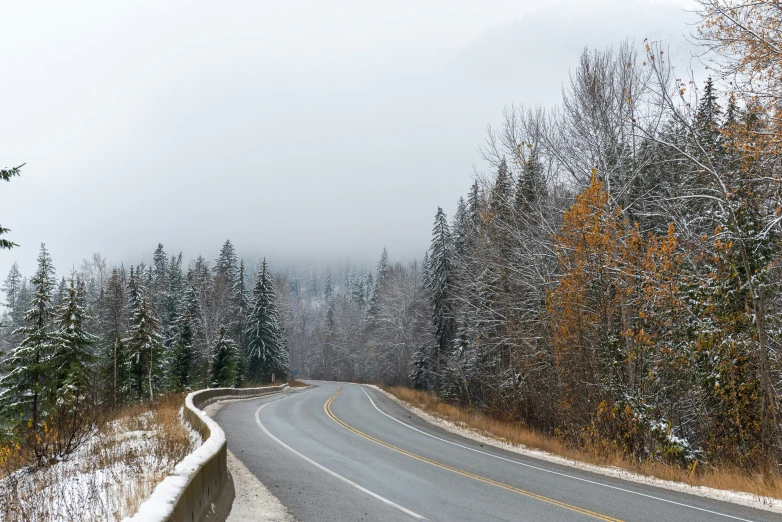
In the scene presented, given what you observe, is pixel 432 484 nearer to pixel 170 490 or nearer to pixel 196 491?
pixel 196 491

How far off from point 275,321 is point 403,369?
17203 mm

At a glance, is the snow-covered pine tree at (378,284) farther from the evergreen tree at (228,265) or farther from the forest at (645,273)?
the forest at (645,273)

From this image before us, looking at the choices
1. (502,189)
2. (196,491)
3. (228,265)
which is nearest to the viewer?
(196,491)

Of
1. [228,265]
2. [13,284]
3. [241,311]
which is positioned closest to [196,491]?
[241,311]

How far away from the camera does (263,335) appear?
61.8 m

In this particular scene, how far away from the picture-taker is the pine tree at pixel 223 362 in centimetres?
4656

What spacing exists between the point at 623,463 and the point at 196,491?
10796 millimetres

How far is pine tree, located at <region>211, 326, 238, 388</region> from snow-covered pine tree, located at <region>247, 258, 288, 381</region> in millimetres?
12703

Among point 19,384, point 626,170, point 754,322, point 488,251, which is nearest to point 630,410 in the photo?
point 754,322

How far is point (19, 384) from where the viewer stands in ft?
91.3

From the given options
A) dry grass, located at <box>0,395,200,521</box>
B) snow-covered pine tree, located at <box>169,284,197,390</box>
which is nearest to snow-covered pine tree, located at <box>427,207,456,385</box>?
snow-covered pine tree, located at <box>169,284,197,390</box>

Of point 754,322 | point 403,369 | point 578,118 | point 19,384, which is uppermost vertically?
point 578,118

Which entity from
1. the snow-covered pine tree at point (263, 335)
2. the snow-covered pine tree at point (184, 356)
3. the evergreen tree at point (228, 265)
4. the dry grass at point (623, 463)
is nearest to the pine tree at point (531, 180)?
the dry grass at point (623, 463)

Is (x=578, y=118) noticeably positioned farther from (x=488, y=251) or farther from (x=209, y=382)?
(x=209, y=382)
